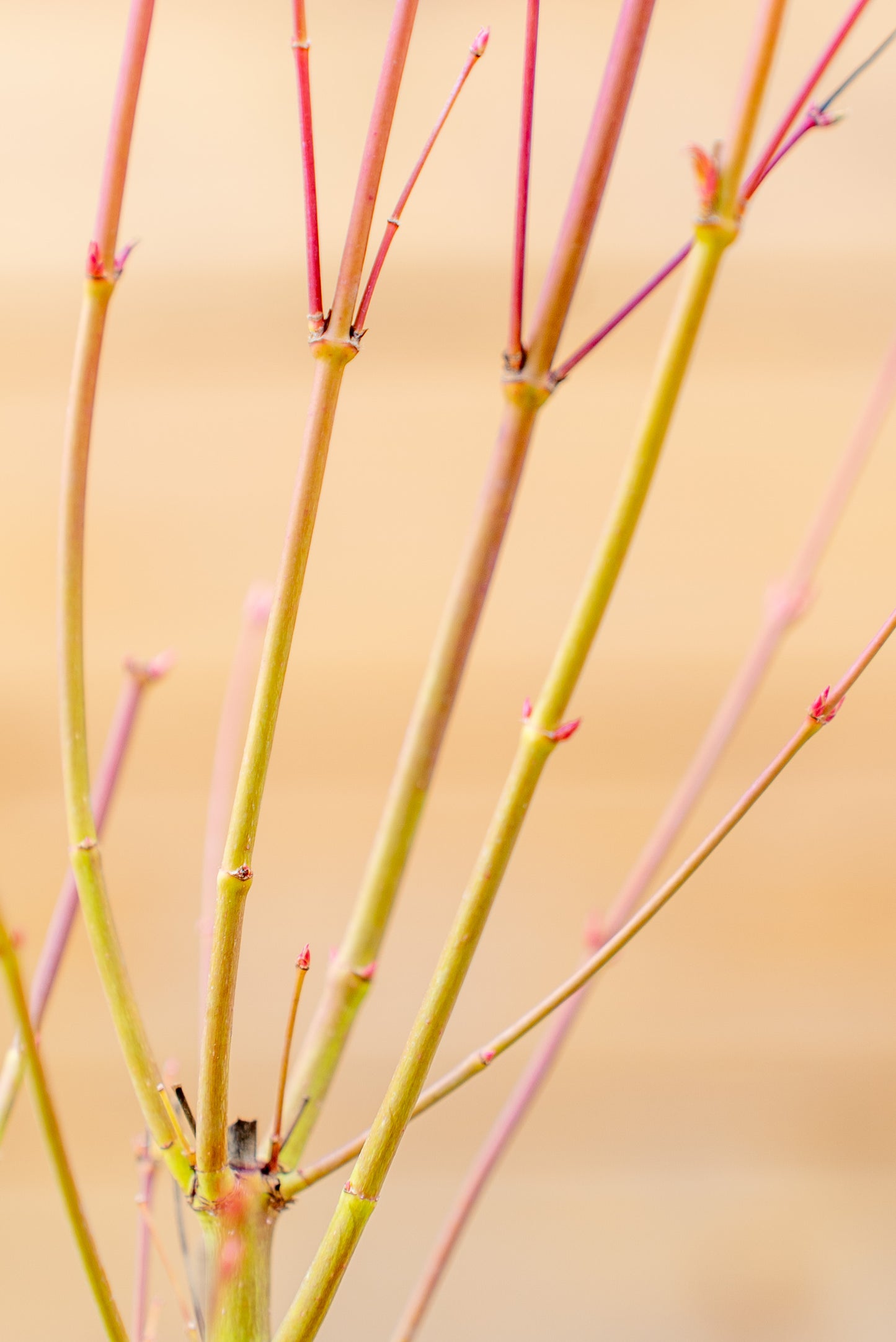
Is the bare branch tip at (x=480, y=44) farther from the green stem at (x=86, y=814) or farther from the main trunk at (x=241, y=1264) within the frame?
the main trunk at (x=241, y=1264)

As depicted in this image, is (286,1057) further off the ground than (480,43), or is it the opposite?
(480,43)

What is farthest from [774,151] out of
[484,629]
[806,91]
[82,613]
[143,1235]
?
[484,629]

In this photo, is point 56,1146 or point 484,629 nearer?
point 56,1146

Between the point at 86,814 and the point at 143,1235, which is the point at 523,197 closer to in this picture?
the point at 86,814

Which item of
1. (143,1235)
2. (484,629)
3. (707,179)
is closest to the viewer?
Answer: (707,179)

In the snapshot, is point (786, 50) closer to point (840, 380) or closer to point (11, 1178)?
point (840, 380)

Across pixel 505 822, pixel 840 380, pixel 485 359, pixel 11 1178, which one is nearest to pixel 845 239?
pixel 840 380

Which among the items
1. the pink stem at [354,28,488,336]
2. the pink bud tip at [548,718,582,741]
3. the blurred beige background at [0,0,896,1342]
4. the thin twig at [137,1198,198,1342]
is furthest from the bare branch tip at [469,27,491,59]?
the blurred beige background at [0,0,896,1342]

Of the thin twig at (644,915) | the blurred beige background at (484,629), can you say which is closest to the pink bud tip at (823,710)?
the thin twig at (644,915)
